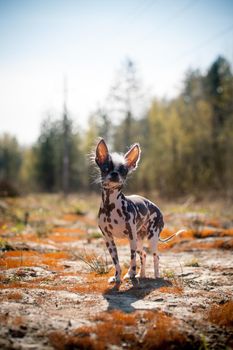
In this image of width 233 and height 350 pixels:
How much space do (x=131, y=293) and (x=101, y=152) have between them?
2425mm

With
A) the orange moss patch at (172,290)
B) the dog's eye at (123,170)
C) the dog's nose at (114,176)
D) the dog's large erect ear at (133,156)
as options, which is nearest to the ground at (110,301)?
the orange moss patch at (172,290)

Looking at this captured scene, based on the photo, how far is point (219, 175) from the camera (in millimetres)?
31625

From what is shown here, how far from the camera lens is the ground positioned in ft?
15.0

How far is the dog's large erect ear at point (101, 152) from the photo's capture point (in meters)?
6.82

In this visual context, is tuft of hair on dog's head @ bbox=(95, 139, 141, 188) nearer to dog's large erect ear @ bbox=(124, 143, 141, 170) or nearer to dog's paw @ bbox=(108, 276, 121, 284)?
dog's large erect ear @ bbox=(124, 143, 141, 170)

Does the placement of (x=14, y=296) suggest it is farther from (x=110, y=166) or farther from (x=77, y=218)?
(x=77, y=218)

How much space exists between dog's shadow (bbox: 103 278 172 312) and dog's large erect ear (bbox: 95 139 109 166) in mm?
2177

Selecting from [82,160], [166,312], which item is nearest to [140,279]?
[166,312]

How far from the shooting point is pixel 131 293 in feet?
21.1

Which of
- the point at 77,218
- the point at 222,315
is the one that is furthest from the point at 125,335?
the point at 77,218

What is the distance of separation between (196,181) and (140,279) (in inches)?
987

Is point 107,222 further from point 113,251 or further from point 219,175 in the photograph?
point 219,175

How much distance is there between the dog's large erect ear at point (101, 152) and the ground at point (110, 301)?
7.14 feet

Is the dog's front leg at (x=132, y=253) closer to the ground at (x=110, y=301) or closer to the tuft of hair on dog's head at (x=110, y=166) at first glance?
the ground at (x=110, y=301)
